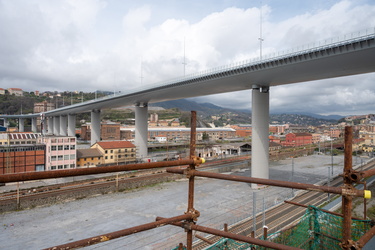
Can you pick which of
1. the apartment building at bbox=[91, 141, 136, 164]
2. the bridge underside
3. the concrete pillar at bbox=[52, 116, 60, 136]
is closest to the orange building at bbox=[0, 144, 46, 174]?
the apartment building at bbox=[91, 141, 136, 164]

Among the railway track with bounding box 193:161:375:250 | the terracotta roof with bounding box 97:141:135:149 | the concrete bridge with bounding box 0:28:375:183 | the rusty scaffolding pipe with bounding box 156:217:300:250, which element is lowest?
the railway track with bounding box 193:161:375:250

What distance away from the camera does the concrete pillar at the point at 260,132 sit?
62.7 ft

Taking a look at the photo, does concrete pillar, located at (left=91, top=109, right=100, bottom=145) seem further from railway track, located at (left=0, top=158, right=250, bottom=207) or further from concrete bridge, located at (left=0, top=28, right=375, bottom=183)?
railway track, located at (left=0, top=158, right=250, bottom=207)

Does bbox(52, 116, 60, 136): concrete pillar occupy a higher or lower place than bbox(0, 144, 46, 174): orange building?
higher

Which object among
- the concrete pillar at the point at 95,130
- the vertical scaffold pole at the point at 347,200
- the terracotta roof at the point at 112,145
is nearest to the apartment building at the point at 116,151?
the terracotta roof at the point at 112,145

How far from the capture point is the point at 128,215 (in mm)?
13734

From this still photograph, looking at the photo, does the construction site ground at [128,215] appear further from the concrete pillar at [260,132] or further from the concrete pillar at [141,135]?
the concrete pillar at [141,135]

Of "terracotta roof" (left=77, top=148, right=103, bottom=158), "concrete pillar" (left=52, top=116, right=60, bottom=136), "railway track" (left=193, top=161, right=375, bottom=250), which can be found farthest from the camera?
"concrete pillar" (left=52, top=116, right=60, bottom=136)

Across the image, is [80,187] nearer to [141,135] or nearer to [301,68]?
[141,135]

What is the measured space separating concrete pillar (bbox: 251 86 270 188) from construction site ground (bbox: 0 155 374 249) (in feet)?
6.38

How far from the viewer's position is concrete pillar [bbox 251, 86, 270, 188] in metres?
19.1

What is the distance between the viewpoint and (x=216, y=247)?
5.97m

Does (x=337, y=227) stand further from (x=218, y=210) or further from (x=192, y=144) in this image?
(x=218, y=210)

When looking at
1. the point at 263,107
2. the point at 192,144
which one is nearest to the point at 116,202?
the point at 263,107
